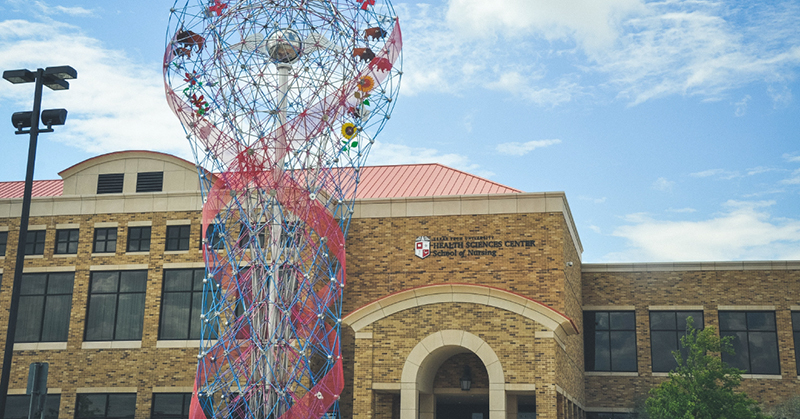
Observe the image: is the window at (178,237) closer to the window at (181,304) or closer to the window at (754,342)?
the window at (181,304)

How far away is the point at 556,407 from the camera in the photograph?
2477 centimetres

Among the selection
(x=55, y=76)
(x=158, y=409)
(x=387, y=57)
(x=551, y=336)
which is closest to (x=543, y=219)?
(x=551, y=336)

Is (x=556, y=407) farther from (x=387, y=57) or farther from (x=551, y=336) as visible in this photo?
(x=387, y=57)

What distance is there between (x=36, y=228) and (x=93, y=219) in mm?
2474

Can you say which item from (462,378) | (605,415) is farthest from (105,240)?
(605,415)

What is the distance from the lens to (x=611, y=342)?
34.6 m

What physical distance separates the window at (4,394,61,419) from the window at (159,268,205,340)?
4.62 meters

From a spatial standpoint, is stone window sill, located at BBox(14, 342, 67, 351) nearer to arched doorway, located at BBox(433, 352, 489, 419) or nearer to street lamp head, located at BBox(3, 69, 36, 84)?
arched doorway, located at BBox(433, 352, 489, 419)

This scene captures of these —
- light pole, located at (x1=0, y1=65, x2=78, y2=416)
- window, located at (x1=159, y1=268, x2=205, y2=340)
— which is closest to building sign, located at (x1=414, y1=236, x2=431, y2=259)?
window, located at (x1=159, y1=268, x2=205, y2=340)

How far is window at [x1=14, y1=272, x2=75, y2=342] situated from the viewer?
103ft

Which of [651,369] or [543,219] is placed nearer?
[543,219]

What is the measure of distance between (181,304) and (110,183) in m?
5.99

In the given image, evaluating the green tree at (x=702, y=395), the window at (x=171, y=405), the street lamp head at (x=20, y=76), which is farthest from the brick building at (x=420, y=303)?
the street lamp head at (x=20, y=76)

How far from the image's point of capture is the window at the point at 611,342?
34.4 meters
